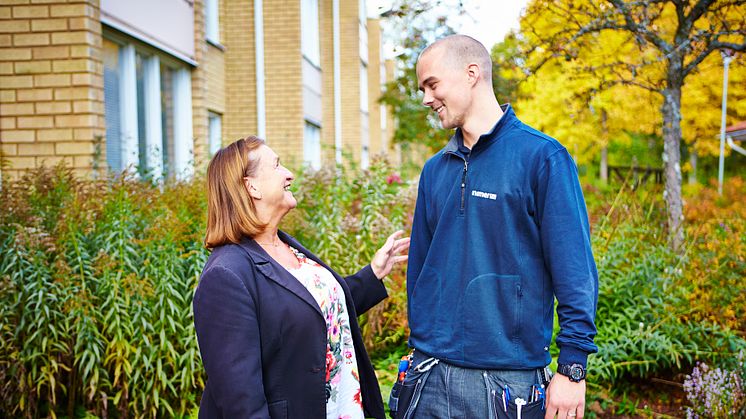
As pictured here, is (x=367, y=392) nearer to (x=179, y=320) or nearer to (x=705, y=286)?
(x=179, y=320)

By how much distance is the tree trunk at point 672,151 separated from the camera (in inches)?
267

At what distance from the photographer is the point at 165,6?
29.4 feet

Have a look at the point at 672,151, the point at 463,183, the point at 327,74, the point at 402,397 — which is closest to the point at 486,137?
the point at 463,183

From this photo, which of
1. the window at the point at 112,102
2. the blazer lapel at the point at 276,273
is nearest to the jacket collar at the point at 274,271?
the blazer lapel at the point at 276,273

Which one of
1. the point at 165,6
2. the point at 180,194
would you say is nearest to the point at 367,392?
the point at 180,194

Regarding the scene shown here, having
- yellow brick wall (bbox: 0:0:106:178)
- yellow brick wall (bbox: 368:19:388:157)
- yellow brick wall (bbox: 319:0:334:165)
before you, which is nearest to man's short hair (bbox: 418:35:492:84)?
yellow brick wall (bbox: 0:0:106:178)

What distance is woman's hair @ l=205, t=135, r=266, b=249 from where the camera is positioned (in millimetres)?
2588

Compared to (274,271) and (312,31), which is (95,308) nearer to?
(274,271)

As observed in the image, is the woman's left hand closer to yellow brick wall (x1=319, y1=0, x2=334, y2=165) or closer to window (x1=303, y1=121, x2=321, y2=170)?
window (x1=303, y1=121, x2=321, y2=170)

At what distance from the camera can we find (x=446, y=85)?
2.63 metres

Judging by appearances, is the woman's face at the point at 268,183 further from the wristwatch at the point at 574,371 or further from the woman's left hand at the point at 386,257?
the wristwatch at the point at 574,371

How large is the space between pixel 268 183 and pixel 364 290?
775 mm

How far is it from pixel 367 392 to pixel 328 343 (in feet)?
1.12

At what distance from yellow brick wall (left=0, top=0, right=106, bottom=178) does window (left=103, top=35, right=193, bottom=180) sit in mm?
575
